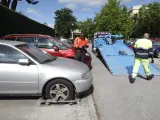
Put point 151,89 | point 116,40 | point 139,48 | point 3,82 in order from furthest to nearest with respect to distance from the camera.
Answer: point 116,40 → point 139,48 → point 151,89 → point 3,82

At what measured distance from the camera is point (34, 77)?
23.1 feet

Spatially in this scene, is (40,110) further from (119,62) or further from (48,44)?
(119,62)

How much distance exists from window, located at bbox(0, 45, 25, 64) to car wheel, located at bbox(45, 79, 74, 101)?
1019 mm

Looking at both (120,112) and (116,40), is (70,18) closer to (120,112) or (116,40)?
(116,40)

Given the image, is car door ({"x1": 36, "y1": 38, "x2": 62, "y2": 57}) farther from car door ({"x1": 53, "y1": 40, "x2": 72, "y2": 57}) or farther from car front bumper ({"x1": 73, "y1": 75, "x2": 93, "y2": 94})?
car front bumper ({"x1": 73, "y1": 75, "x2": 93, "y2": 94})

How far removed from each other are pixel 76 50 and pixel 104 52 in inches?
180

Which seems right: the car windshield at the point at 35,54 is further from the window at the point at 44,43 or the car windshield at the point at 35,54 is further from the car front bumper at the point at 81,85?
the window at the point at 44,43

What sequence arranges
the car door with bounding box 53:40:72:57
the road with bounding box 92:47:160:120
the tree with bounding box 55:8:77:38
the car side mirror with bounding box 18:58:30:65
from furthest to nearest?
the tree with bounding box 55:8:77:38 < the car door with bounding box 53:40:72:57 < the car side mirror with bounding box 18:58:30:65 < the road with bounding box 92:47:160:120

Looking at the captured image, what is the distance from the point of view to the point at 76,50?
508 inches

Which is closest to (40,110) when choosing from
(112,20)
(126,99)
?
(126,99)

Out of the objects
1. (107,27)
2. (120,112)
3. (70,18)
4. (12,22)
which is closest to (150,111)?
(120,112)

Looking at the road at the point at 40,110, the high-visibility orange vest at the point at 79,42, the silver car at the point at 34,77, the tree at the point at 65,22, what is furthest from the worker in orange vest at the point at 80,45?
the tree at the point at 65,22

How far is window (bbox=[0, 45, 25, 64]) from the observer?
23.5 feet

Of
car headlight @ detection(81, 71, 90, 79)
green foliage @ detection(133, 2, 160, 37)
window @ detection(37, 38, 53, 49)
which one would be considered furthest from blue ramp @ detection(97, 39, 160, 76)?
green foliage @ detection(133, 2, 160, 37)
